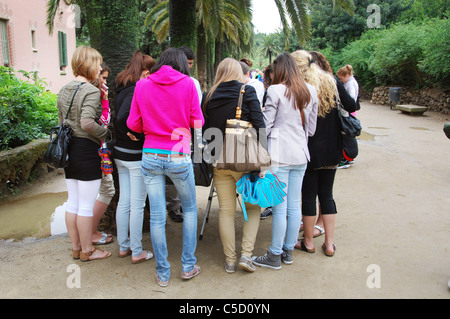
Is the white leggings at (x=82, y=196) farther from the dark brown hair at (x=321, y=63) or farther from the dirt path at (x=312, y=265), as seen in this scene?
the dark brown hair at (x=321, y=63)

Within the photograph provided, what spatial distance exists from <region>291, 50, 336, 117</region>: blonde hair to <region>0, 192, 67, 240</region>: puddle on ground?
332cm

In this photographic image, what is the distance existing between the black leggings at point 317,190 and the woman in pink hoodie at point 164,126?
4.02 feet

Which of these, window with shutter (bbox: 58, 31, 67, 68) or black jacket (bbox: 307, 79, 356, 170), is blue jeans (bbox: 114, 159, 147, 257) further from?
window with shutter (bbox: 58, 31, 67, 68)

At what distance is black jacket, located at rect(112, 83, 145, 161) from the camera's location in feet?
11.2

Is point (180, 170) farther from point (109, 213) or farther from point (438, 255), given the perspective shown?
point (438, 255)

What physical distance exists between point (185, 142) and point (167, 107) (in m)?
0.32

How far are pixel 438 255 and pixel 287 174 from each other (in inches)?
69.8

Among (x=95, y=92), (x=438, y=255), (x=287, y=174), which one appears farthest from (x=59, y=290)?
(x=438, y=255)

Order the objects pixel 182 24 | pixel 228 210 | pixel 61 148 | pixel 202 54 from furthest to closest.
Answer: pixel 202 54 < pixel 182 24 < pixel 228 210 < pixel 61 148

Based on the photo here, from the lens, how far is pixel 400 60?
17.4 m

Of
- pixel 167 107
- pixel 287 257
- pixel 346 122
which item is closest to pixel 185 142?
pixel 167 107

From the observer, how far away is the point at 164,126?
3.06 metres

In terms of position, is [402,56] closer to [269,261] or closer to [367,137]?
[367,137]

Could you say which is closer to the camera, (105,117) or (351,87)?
(105,117)
